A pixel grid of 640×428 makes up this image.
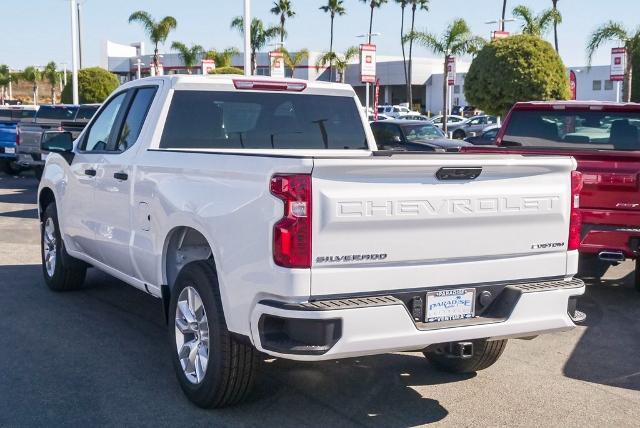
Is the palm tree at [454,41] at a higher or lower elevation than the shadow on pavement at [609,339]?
higher

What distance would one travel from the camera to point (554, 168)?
4945mm

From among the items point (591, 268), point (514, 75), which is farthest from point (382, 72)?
point (591, 268)

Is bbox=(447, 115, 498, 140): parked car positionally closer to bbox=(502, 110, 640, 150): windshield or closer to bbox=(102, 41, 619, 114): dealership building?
bbox=(102, 41, 619, 114): dealership building

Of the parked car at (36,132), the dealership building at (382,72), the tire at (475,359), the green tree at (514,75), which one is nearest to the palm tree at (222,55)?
the dealership building at (382,72)

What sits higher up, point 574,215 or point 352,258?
point 574,215

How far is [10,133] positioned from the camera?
71.6 ft

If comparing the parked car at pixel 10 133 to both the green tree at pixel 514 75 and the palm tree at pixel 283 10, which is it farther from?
the palm tree at pixel 283 10

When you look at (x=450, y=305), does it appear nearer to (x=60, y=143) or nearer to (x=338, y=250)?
(x=338, y=250)

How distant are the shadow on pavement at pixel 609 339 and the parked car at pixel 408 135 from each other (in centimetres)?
1039

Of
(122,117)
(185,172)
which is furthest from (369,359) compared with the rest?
(122,117)

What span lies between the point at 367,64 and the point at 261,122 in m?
16.6

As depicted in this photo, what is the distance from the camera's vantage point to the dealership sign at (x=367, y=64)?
22531 millimetres

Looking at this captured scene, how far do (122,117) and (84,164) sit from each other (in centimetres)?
66

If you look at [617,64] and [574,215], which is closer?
[574,215]
